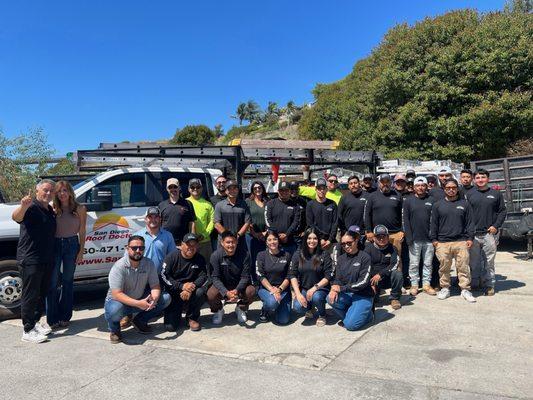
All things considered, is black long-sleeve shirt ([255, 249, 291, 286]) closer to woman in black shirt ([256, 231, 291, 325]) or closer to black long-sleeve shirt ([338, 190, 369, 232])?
woman in black shirt ([256, 231, 291, 325])

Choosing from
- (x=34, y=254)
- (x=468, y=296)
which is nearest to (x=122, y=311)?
(x=34, y=254)

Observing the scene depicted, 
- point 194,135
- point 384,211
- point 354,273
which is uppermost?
point 194,135

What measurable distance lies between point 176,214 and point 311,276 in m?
1.98

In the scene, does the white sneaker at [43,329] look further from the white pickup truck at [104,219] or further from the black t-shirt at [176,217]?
the black t-shirt at [176,217]

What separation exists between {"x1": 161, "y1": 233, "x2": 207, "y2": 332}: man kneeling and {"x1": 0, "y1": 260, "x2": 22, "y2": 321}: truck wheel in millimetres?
1962

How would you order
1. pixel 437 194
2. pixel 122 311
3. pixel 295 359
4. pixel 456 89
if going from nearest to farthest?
pixel 295 359 → pixel 122 311 → pixel 437 194 → pixel 456 89

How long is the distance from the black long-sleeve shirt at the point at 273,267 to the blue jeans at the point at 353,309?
28.3 inches

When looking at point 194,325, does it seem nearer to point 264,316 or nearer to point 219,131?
point 264,316

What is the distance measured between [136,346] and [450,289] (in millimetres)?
4712

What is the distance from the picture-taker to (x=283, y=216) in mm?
6500

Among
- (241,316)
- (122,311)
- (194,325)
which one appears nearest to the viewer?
(122,311)

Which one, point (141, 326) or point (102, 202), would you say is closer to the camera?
point (141, 326)

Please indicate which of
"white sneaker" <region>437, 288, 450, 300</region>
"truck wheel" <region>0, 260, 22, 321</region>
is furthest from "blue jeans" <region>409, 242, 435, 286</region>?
"truck wheel" <region>0, 260, 22, 321</region>

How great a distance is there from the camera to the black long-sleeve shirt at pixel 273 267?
5770 mm
